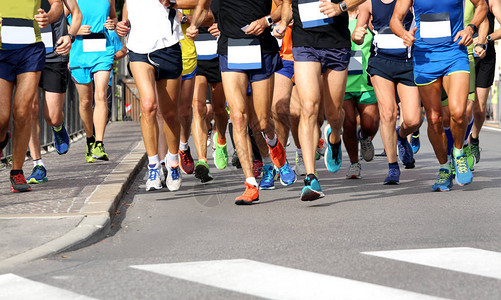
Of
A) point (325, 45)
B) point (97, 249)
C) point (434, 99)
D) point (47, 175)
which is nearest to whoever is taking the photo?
point (97, 249)

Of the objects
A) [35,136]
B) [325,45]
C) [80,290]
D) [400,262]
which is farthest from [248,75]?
[80,290]

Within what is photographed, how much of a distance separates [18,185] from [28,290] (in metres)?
4.38

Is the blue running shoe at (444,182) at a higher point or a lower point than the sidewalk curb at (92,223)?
lower

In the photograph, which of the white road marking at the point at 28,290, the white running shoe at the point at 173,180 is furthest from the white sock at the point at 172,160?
the white road marking at the point at 28,290

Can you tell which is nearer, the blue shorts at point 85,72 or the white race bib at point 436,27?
the white race bib at point 436,27

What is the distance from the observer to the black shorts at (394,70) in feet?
33.9

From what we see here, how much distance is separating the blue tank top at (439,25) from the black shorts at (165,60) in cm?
215

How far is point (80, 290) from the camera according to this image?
5.03 m

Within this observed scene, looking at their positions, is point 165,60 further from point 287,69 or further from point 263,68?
point 287,69

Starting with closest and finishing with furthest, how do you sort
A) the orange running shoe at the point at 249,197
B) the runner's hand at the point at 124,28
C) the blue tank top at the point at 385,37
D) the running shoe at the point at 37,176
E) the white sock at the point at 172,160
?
the orange running shoe at the point at 249,197
the runner's hand at the point at 124,28
the white sock at the point at 172,160
the running shoe at the point at 37,176
the blue tank top at the point at 385,37

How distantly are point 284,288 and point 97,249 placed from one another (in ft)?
5.44

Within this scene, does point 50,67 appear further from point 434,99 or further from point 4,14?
point 434,99

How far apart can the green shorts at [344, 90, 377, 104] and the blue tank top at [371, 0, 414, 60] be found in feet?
2.91

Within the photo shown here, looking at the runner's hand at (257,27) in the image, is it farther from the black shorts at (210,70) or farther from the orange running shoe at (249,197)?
the black shorts at (210,70)
